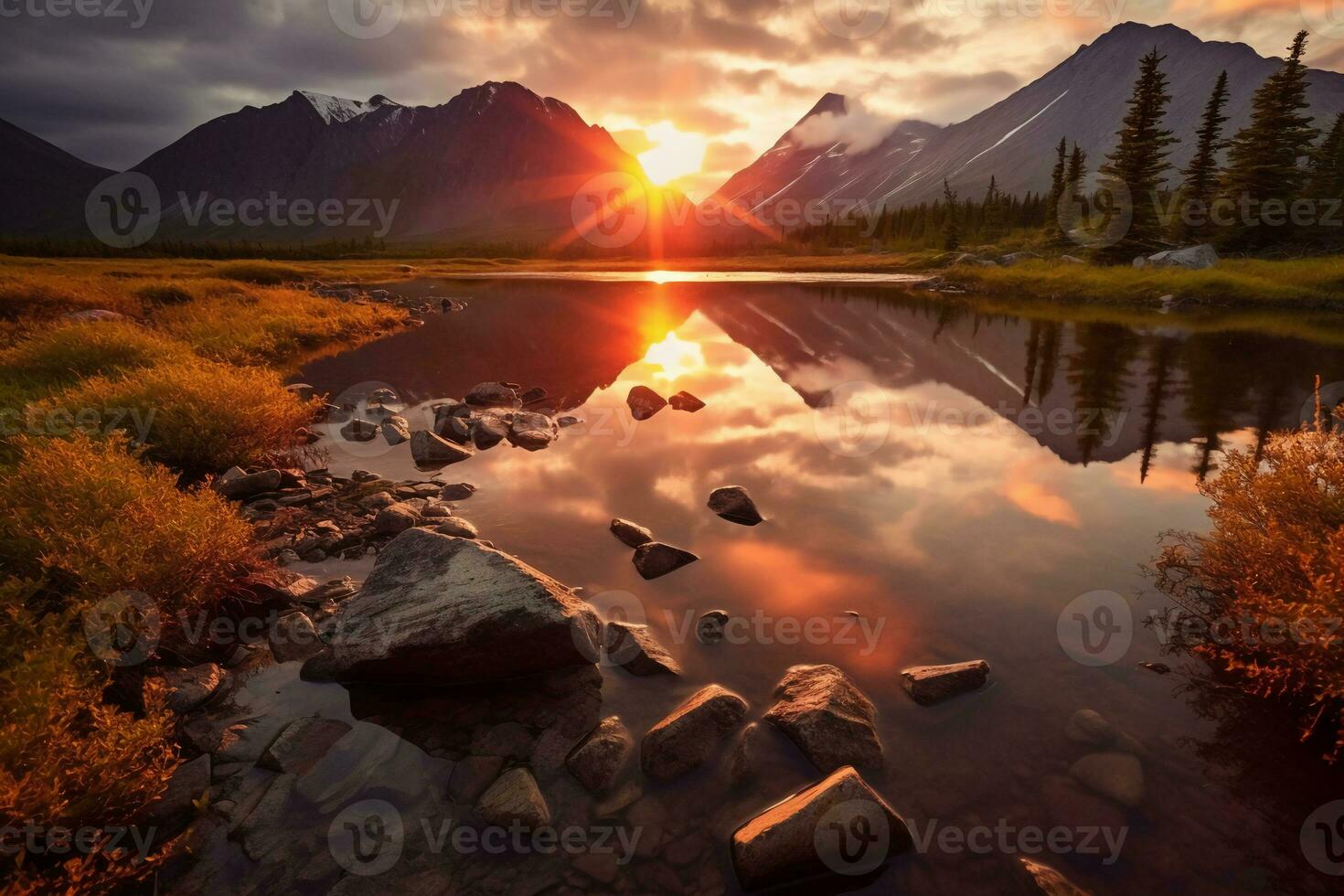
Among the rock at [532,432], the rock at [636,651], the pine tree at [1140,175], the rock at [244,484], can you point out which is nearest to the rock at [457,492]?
the rock at [532,432]

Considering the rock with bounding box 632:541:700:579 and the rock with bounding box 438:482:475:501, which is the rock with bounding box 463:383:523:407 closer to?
the rock with bounding box 438:482:475:501

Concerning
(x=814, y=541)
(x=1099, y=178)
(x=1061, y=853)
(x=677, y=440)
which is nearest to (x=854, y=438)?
(x=677, y=440)

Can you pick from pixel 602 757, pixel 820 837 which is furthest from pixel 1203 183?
pixel 602 757

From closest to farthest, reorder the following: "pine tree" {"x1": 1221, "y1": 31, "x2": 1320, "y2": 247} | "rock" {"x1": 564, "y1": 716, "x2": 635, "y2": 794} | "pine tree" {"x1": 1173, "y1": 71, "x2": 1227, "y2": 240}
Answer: "rock" {"x1": 564, "y1": 716, "x2": 635, "y2": 794} → "pine tree" {"x1": 1221, "y1": 31, "x2": 1320, "y2": 247} → "pine tree" {"x1": 1173, "y1": 71, "x2": 1227, "y2": 240}

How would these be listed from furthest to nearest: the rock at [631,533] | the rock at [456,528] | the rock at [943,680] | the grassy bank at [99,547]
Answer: the rock at [631,533] < the rock at [456,528] < the rock at [943,680] < the grassy bank at [99,547]

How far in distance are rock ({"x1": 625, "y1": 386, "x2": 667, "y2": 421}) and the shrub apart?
9.33 m

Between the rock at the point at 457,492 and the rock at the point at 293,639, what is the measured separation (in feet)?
14.4

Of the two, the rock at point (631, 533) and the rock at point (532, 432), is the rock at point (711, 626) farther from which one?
the rock at point (532, 432)

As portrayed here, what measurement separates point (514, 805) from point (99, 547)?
5802 millimetres

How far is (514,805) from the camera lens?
5297 mm

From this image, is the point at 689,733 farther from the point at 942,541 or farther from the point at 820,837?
the point at 942,541

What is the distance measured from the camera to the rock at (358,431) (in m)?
16.0

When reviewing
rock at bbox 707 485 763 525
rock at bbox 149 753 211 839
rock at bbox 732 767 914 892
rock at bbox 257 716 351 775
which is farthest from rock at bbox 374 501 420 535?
rock at bbox 732 767 914 892

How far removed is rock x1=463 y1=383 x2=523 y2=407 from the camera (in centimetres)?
1983
